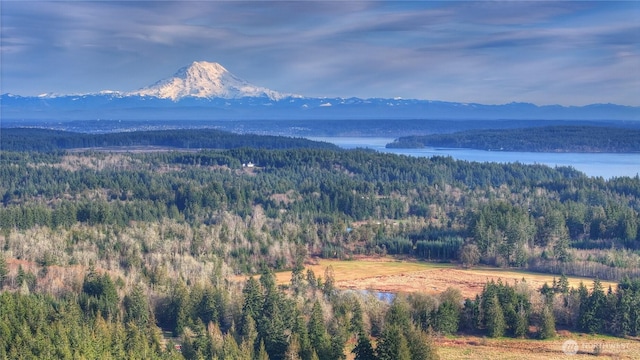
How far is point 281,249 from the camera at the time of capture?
78.3 metres

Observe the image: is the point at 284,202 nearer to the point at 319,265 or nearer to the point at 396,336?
the point at 319,265

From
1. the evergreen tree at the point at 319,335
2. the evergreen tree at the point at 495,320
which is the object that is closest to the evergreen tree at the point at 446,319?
the evergreen tree at the point at 495,320

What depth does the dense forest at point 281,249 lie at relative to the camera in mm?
45844

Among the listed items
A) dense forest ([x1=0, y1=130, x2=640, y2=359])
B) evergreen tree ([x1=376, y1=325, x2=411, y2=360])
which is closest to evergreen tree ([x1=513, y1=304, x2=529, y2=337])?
dense forest ([x1=0, y1=130, x2=640, y2=359])

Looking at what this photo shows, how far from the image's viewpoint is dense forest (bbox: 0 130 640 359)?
45844mm

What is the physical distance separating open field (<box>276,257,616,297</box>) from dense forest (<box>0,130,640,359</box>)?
7.49 ft

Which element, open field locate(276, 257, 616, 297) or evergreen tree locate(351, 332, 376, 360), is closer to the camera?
evergreen tree locate(351, 332, 376, 360)

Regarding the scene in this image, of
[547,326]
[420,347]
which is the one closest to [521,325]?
[547,326]

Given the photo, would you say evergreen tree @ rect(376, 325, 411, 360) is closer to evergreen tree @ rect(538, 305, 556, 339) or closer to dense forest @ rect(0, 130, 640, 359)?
dense forest @ rect(0, 130, 640, 359)

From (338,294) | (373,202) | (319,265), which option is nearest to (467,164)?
(373,202)

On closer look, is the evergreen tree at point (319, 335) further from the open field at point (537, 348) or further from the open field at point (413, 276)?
the open field at point (413, 276)

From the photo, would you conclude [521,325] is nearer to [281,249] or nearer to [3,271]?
[281,249]

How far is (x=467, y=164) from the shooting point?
481 feet

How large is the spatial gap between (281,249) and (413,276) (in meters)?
14.0
